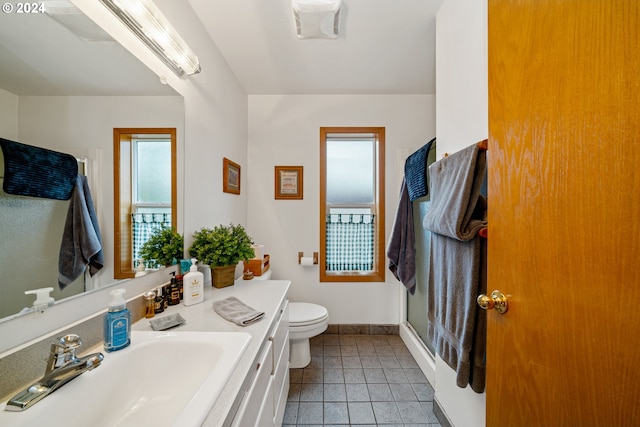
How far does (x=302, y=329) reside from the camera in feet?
5.88

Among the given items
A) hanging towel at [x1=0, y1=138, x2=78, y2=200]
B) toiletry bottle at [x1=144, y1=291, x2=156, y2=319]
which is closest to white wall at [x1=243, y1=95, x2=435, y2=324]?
toiletry bottle at [x1=144, y1=291, x2=156, y2=319]

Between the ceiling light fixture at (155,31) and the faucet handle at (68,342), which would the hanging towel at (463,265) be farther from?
the ceiling light fixture at (155,31)

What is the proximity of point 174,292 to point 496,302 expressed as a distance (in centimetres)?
137

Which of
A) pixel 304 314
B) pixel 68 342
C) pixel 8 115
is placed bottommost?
pixel 304 314

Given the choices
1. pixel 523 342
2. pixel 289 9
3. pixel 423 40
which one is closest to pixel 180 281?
pixel 523 342

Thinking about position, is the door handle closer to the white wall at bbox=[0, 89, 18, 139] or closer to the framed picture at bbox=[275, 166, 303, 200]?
the white wall at bbox=[0, 89, 18, 139]

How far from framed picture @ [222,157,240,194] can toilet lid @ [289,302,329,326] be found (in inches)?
44.8

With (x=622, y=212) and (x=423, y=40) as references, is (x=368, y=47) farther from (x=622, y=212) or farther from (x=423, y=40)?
(x=622, y=212)

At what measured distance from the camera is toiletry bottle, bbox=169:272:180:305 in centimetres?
117

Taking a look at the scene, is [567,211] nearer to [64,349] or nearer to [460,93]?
[460,93]

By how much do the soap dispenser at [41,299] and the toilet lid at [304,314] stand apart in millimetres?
1349

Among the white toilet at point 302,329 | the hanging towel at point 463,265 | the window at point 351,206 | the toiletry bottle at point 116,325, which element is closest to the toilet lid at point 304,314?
the white toilet at point 302,329

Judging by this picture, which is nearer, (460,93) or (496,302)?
(496,302)

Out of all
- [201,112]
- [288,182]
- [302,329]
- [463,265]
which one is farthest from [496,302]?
[288,182]
